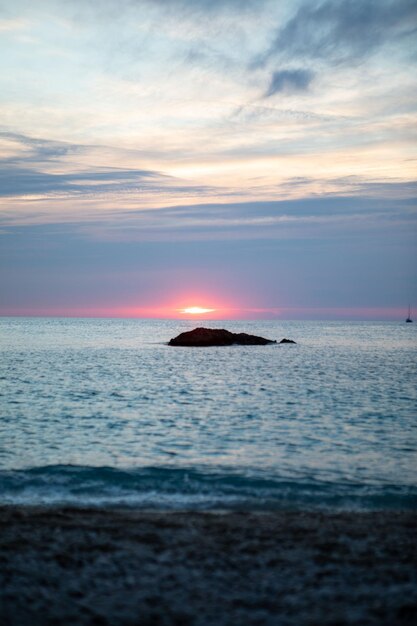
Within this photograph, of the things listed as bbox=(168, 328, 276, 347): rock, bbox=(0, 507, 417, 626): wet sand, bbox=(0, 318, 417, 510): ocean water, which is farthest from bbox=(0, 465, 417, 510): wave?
bbox=(168, 328, 276, 347): rock

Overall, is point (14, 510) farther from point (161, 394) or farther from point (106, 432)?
point (161, 394)

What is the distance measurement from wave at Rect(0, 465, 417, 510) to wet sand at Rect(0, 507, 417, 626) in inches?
54.4

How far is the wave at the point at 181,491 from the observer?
15.2 m

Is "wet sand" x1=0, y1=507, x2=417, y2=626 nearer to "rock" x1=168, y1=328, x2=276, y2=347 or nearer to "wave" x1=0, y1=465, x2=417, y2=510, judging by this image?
"wave" x1=0, y1=465, x2=417, y2=510

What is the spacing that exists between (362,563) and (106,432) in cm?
1630

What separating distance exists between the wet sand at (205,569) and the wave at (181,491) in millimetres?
1382

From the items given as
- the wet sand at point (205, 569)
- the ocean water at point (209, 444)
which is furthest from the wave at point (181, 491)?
the wet sand at point (205, 569)

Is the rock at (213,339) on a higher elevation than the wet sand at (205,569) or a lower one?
higher

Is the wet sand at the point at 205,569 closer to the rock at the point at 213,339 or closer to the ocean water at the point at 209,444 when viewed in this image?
the ocean water at the point at 209,444

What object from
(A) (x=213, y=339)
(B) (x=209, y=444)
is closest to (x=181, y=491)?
(B) (x=209, y=444)

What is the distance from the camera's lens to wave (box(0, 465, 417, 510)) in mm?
15195

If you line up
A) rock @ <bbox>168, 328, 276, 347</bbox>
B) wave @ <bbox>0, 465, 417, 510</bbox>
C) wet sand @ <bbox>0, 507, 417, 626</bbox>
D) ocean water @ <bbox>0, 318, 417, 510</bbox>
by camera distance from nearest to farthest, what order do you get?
wet sand @ <bbox>0, 507, 417, 626</bbox> < wave @ <bbox>0, 465, 417, 510</bbox> < ocean water @ <bbox>0, 318, 417, 510</bbox> < rock @ <bbox>168, 328, 276, 347</bbox>

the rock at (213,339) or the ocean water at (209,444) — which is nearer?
the ocean water at (209,444)

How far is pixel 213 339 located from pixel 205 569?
9109 cm
